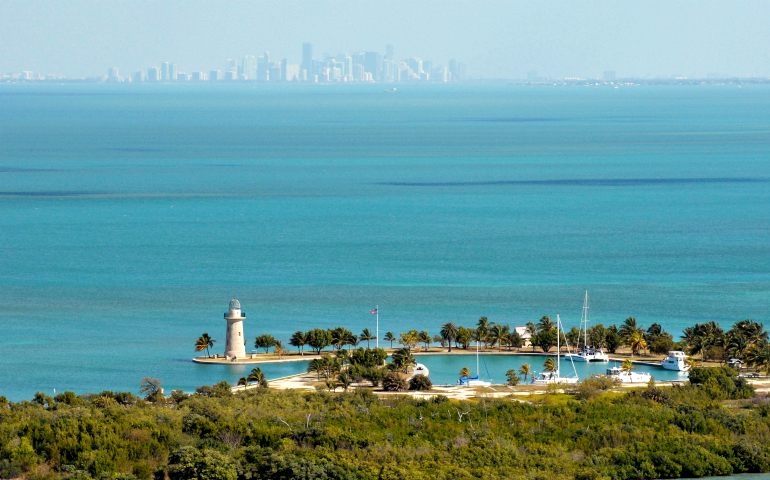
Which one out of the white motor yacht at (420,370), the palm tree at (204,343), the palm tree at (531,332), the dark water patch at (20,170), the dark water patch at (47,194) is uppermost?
the dark water patch at (20,170)

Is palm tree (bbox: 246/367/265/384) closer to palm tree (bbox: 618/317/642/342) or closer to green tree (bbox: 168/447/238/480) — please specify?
green tree (bbox: 168/447/238/480)

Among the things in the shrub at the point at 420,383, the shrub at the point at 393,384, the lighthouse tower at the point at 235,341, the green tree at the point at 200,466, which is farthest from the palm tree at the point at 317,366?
the green tree at the point at 200,466

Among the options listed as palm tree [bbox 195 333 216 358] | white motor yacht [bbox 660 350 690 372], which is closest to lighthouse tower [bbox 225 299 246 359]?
palm tree [bbox 195 333 216 358]

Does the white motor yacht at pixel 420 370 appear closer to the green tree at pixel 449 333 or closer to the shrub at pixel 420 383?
the shrub at pixel 420 383

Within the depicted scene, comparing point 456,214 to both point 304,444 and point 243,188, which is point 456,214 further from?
point 304,444

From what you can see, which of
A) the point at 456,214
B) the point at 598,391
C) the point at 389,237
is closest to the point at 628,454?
the point at 598,391

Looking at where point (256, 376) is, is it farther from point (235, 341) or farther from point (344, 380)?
point (235, 341)
